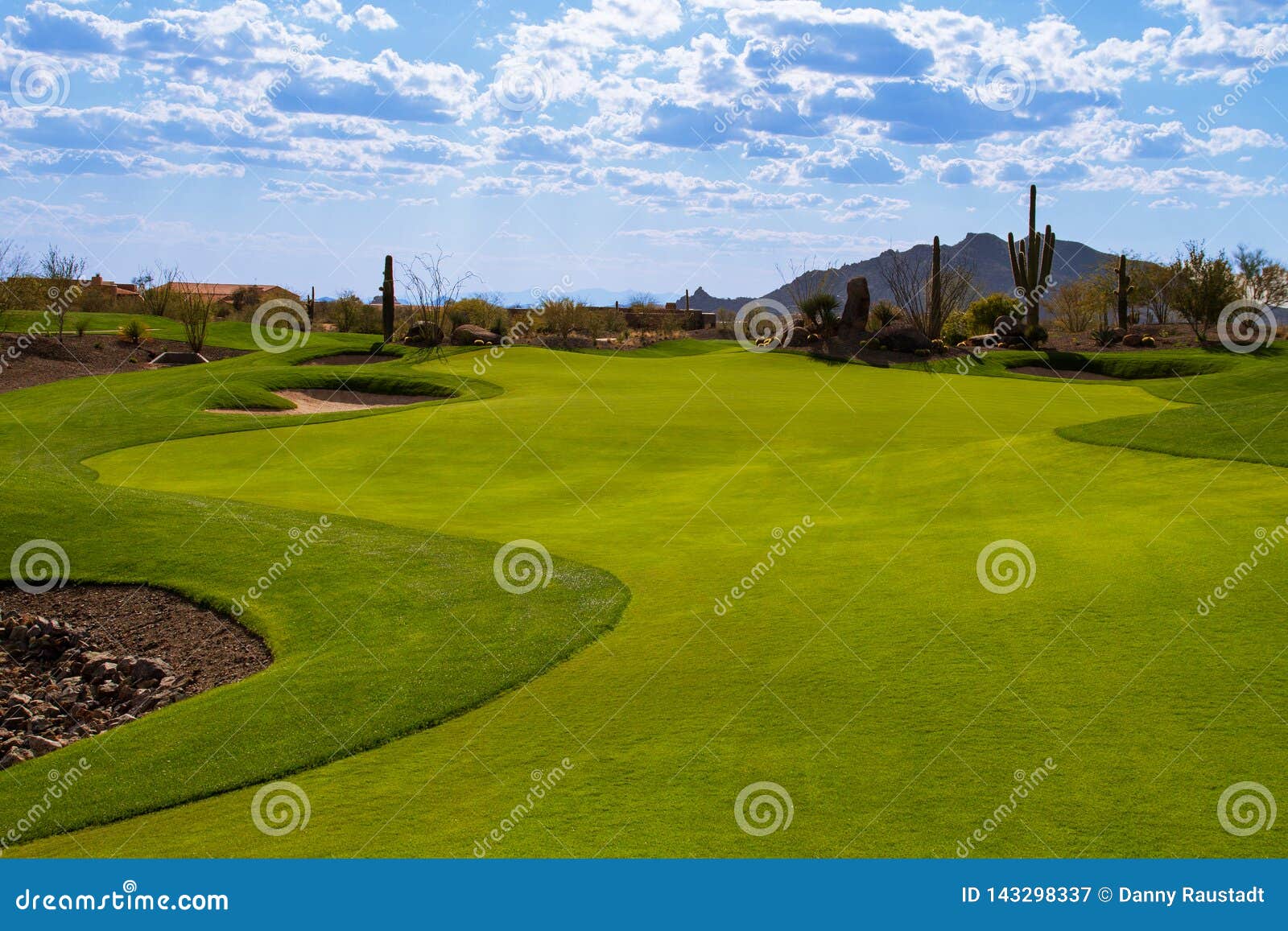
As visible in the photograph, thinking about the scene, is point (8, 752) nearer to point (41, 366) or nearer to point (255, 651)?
point (255, 651)

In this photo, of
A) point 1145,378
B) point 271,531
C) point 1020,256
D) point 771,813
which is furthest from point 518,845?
point 1020,256

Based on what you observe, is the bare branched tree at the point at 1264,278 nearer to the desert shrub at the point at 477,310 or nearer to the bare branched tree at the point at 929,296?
the bare branched tree at the point at 929,296

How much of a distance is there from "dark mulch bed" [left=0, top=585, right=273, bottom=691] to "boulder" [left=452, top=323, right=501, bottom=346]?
30.0m

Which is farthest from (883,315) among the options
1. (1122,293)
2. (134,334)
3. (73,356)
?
(73,356)

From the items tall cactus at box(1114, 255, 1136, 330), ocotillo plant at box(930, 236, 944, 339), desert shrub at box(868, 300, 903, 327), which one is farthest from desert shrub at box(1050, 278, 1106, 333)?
desert shrub at box(868, 300, 903, 327)

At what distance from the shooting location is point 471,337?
136 feet

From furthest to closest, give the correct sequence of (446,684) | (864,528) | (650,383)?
(650,383), (864,528), (446,684)

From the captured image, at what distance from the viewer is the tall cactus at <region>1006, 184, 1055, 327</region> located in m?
44.4

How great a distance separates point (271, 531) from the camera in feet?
42.1

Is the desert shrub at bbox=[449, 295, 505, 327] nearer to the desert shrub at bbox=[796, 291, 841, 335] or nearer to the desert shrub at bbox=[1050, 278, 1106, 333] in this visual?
the desert shrub at bbox=[796, 291, 841, 335]

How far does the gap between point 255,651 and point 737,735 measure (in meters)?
4.94

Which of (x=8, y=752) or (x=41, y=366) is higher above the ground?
(x=41, y=366)

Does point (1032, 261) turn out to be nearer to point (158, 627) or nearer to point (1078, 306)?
point (1078, 306)

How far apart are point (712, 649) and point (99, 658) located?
5.84 m
